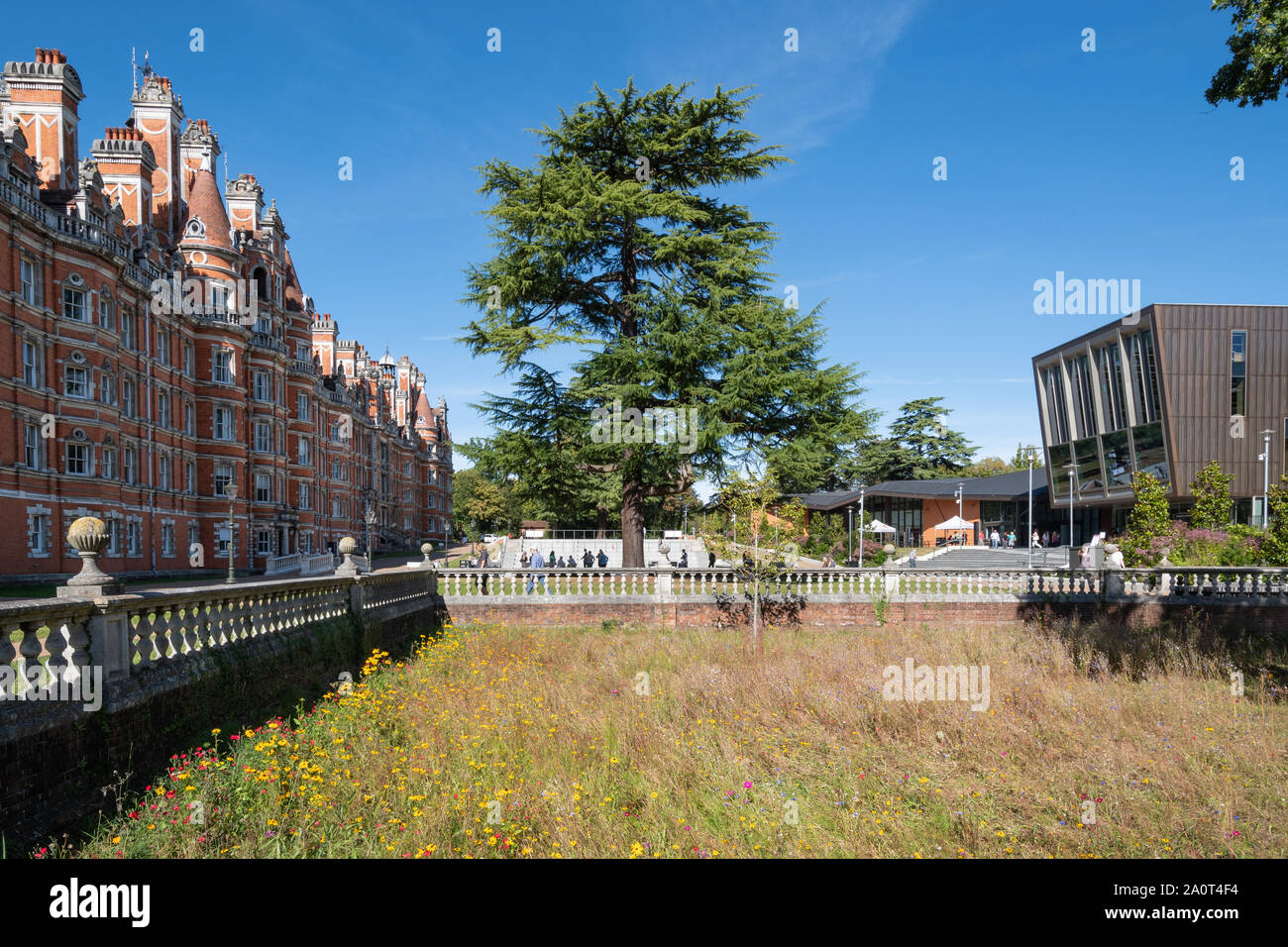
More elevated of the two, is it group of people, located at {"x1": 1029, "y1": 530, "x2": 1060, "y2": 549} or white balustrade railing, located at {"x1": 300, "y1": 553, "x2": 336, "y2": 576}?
white balustrade railing, located at {"x1": 300, "y1": 553, "x2": 336, "y2": 576}

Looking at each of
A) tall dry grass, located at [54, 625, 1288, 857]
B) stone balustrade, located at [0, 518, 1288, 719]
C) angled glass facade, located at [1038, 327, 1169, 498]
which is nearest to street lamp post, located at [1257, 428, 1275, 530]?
angled glass facade, located at [1038, 327, 1169, 498]

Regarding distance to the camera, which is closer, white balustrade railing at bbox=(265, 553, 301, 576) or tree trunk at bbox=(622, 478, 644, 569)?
tree trunk at bbox=(622, 478, 644, 569)

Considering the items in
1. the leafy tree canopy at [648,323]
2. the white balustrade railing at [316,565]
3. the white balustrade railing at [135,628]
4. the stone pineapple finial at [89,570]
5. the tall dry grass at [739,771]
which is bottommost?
the white balustrade railing at [316,565]

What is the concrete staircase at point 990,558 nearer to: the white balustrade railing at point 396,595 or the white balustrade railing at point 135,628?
the white balustrade railing at point 396,595

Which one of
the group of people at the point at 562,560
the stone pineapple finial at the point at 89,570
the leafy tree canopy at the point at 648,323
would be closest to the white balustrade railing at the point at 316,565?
the group of people at the point at 562,560

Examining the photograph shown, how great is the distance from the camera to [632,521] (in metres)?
18.8

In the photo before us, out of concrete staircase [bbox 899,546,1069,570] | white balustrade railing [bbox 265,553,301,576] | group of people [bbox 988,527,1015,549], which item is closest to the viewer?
white balustrade railing [bbox 265,553,301,576]

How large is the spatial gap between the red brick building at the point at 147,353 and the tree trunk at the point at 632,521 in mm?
20252

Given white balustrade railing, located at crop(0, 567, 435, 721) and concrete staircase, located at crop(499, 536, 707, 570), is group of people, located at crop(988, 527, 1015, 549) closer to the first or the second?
concrete staircase, located at crop(499, 536, 707, 570)

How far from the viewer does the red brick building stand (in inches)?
922

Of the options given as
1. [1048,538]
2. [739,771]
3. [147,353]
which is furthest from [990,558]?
[147,353]

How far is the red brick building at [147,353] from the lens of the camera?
23422mm

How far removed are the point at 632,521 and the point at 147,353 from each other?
80.2 feet

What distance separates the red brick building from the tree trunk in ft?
66.4
